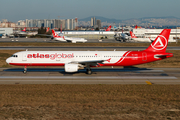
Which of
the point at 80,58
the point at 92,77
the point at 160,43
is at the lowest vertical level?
the point at 92,77

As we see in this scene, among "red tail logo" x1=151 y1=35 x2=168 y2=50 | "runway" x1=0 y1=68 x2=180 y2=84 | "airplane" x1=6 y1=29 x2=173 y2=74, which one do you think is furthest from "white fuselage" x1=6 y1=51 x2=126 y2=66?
"red tail logo" x1=151 y1=35 x2=168 y2=50

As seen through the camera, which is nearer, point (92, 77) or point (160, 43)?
point (92, 77)

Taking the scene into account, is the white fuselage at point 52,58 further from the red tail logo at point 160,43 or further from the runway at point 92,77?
the red tail logo at point 160,43

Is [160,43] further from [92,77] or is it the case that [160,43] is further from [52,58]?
[52,58]

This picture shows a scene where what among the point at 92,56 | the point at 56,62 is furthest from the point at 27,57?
the point at 92,56

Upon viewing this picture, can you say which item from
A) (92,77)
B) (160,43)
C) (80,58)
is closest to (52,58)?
(80,58)

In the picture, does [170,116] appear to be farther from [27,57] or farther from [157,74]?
[27,57]

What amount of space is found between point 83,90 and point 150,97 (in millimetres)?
7552

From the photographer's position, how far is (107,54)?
113 feet

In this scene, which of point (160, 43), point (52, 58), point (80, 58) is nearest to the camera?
point (52, 58)

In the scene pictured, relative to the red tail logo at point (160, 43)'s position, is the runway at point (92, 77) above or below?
below

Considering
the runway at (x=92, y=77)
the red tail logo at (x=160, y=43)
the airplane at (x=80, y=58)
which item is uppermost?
the red tail logo at (x=160, y=43)

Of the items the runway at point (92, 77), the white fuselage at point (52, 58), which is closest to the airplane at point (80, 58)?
the white fuselage at point (52, 58)

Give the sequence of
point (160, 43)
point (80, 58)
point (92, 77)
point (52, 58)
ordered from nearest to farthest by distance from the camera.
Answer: point (92, 77), point (52, 58), point (80, 58), point (160, 43)
